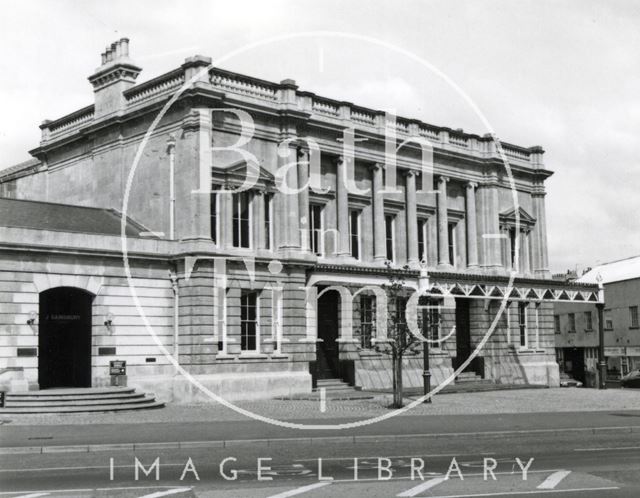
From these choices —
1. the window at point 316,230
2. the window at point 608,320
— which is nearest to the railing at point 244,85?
the window at point 316,230

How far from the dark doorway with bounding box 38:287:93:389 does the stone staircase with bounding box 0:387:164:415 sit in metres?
2.39

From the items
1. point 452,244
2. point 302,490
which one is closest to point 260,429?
point 302,490

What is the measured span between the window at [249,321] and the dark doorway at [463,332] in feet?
44.7

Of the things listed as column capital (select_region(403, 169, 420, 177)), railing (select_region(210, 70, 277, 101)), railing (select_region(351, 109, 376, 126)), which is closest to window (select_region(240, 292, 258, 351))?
railing (select_region(210, 70, 277, 101))

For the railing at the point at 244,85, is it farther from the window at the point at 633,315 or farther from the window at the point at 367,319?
the window at the point at 633,315

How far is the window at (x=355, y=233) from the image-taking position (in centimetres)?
3994

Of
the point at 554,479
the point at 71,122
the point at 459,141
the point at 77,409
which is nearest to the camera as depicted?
the point at 554,479

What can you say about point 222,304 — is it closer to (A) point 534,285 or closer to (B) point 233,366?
(B) point 233,366

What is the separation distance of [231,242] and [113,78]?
372 inches

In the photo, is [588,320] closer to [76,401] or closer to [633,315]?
[633,315]

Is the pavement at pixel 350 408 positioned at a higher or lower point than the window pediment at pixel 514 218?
lower

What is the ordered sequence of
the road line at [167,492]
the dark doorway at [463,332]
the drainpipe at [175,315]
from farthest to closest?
the dark doorway at [463,332] → the drainpipe at [175,315] → the road line at [167,492]

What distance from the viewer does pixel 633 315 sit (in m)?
64.2

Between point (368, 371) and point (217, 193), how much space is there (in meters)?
11.0
